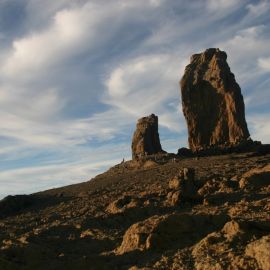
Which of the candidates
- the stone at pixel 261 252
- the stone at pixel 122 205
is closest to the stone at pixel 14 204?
the stone at pixel 122 205

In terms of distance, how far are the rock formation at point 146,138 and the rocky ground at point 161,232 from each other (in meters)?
27.9

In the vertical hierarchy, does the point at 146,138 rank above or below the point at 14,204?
above

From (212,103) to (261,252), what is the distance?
1726 inches

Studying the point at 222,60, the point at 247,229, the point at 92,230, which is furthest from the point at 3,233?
the point at 222,60

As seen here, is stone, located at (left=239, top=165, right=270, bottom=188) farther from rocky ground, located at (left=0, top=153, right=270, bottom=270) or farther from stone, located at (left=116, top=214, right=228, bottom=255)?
stone, located at (left=116, top=214, right=228, bottom=255)

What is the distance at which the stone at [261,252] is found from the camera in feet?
39.5

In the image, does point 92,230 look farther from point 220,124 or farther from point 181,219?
point 220,124

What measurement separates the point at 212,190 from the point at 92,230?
7135 millimetres

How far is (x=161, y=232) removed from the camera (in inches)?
658

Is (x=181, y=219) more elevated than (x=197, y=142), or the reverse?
(x=197, y=142)

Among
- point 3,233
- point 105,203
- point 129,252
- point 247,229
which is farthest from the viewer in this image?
point 105,203

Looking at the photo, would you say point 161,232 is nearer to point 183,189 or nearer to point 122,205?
point 122,205

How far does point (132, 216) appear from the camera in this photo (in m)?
22.4

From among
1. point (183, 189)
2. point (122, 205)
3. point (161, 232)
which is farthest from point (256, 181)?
point (161, 232)
